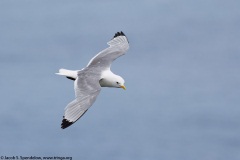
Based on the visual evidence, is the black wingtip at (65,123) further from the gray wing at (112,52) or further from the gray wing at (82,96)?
the gray wing at (112,52)

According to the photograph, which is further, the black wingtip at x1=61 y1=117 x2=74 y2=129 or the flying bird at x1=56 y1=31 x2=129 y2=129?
the flying bird at x1=56 y1=31 x2=129 y2=129

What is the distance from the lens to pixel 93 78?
17562 millimetres

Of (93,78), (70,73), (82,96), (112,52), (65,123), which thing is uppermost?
(112,52)

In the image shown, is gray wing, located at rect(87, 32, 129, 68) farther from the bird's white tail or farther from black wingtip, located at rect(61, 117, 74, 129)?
black wingtip, located at rect(61, 117, 74, 129)

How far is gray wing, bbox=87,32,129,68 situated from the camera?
61.9 feet

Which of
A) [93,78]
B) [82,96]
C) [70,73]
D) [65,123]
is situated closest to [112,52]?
[70,73]

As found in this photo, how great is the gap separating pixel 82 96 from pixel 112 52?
10.5ft

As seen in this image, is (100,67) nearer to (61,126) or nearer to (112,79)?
(112,79)

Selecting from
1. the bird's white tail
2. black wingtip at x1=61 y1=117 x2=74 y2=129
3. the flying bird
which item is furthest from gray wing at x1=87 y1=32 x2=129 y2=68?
black wingtip at x1=61 y1=117 x2=74 y2=129

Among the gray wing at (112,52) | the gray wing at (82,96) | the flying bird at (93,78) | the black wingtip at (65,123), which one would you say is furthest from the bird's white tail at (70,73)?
the black wingtip at (65,123)

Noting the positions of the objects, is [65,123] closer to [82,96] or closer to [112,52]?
[82,96]

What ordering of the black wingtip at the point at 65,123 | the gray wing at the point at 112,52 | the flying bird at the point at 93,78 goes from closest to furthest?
the black wingtip at the point at 65,123, the flying bird at the point at 93,78, the gray wing at the point at 112,52

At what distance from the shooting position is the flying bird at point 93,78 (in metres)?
Result: 16.1

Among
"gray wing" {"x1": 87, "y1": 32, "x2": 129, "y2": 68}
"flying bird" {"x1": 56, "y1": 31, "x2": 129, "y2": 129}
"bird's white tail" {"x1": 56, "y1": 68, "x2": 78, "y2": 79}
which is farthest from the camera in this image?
"gray wing" {"x1": 87, "y1": 32, "x2": 129, "y2": 68}
